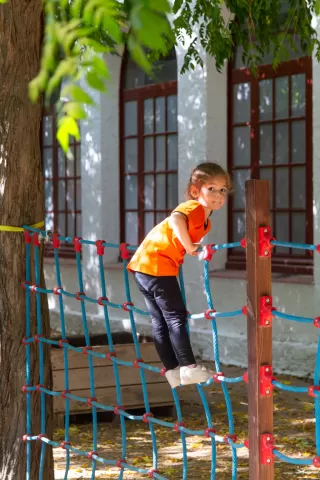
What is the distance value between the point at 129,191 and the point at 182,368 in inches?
288

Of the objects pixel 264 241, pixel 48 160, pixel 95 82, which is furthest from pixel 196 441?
pixel 48 160

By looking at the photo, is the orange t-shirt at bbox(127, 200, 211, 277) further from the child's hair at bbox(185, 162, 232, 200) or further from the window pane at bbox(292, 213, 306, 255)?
the window pane at bbox(292, 213, 306, 255)

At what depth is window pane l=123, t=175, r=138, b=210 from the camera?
1127cm

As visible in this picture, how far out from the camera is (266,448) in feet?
10.9

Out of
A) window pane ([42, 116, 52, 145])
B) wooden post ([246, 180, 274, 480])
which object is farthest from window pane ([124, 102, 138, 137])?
wooden post ([246, 180, 274, 480])

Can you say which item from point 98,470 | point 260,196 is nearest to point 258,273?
point 260,196

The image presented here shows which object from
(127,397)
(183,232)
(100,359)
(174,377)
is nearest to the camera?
(183,232)

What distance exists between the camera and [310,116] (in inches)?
344

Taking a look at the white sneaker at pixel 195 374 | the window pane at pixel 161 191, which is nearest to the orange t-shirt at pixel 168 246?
the white sneaker at pixel 195 374

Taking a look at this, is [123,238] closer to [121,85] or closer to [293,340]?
[121,85]

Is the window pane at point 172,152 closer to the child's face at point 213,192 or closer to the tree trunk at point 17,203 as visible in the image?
the tree trunk at point 17,203

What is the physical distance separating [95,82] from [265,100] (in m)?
7.19

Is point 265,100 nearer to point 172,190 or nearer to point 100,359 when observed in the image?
point 172,190

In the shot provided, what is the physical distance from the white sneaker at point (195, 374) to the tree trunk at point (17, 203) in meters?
1.09
